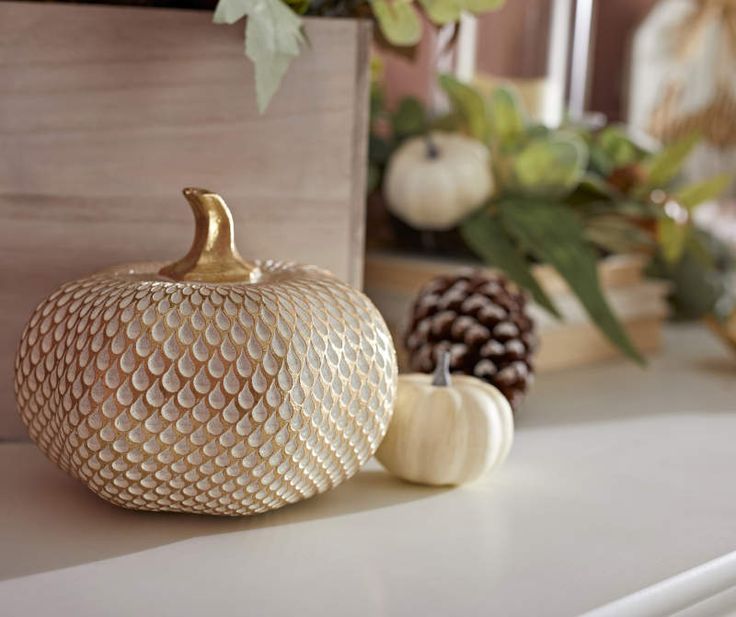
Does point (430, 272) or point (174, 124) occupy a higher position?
point (174, 124)

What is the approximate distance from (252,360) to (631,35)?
136cm

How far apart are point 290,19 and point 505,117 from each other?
14.0 inches

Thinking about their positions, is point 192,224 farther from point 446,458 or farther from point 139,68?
point 446,458

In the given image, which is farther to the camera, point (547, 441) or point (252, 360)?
point (547, 441)

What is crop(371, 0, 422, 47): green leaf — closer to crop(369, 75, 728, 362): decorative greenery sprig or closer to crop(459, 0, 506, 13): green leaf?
crop(459, 0, 506, 13): green leaf

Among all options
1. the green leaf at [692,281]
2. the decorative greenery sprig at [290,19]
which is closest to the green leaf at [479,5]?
the decorative greenery sprig at [290,19]

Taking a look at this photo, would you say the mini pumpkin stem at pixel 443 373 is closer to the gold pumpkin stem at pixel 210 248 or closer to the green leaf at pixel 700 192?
the gold pumpkin stem at pixel 210 248

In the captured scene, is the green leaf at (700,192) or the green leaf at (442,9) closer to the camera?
the green leaf at (442,9)

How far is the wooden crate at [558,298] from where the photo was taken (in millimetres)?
847

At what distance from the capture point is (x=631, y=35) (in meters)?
1.64

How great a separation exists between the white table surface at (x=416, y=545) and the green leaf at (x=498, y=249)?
0.55 ft

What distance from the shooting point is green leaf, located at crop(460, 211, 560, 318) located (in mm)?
776

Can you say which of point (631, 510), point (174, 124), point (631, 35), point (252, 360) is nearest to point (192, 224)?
point (174, 124)

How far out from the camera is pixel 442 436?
0.54 metres
